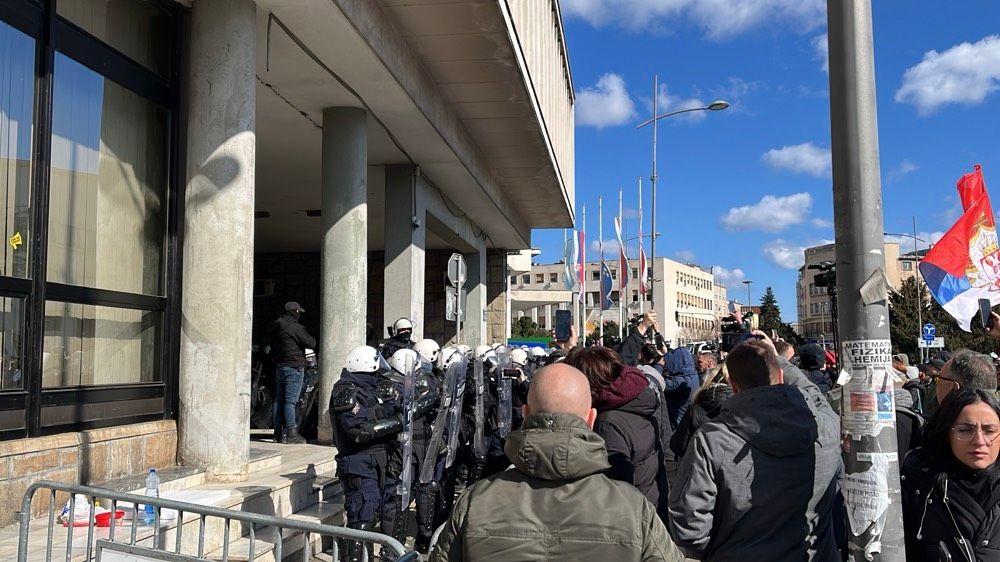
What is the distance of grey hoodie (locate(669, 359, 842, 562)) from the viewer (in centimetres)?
321

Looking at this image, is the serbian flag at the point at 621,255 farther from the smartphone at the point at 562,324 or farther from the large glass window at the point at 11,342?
the large glass window at the point at 11,342

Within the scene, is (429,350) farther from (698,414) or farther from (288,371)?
(698,414)

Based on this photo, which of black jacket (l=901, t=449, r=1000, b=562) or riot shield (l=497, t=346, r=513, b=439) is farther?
riot shield (l=497, t=346, r=513, b=439)

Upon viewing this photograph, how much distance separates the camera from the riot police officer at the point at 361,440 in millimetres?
5945

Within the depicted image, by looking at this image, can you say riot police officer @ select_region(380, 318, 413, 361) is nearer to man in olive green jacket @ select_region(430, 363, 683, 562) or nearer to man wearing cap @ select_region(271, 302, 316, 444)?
man wearing cap @ select_region(271, 302, 316, 444)

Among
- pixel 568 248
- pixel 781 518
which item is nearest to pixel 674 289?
pixel 568 248

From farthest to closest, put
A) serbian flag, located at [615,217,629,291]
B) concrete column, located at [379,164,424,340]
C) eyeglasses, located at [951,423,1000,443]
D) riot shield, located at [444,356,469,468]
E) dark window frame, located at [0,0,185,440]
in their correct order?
serbian flag, located at [615,217,629,291]
concrete column, located at [379,164,424,340]
riot shield, located at [444,356,469,468]
dark window frame, located at [0,0,185,440]
eyeglasses, located at [951,423,1000,443]

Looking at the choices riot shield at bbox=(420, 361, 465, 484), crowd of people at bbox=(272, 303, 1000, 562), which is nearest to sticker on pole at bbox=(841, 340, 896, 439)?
crowd of people at bbox=(272, 303, 1000, 562)

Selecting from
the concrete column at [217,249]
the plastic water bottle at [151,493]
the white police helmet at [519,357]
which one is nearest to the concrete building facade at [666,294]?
the white police helmet at [519,357]

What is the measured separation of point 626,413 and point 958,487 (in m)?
1.94

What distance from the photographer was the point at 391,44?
29.3ft

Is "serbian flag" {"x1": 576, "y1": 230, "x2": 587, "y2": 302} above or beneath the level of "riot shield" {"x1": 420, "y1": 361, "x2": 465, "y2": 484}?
above

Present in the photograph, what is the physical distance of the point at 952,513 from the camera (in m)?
3.17

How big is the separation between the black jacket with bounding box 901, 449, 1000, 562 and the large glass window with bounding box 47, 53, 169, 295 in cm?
575
